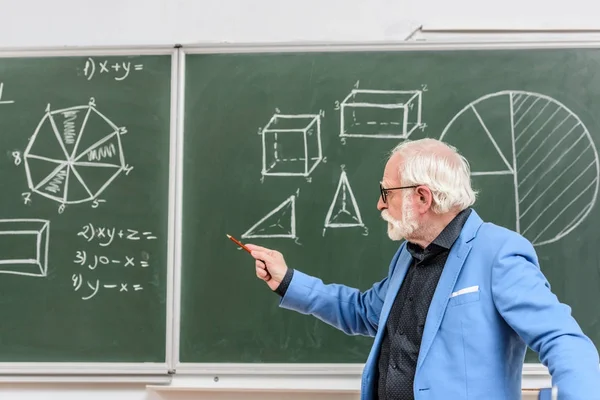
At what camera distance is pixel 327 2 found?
2.71 metres

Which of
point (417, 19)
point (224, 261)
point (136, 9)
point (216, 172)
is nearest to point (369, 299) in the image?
point (224, 261)

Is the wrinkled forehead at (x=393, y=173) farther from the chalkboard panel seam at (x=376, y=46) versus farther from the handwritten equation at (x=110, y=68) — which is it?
the handwritten equation at (x=110, y=68)

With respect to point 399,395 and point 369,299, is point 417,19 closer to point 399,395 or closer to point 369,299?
point 369,299

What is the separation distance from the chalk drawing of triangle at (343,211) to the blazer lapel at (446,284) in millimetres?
838

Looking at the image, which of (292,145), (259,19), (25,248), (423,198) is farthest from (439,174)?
(25,248)

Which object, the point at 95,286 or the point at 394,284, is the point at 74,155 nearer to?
the point at 95,286

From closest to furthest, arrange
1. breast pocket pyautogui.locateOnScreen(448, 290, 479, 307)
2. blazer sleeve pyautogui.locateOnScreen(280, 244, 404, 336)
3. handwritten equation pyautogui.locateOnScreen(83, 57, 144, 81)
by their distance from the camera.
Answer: breast pocket pyautogui.locateOnScreen(448, 290, 479, 307) → blazer sleeve pyautogui.locateOnScreen(280, 244, 404, 336) → handwritten equation pyautogui.locateOnScreen(83, 57, 144, 81)

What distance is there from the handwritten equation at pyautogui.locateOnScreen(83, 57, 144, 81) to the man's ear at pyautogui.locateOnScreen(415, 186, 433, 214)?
142 centimetres

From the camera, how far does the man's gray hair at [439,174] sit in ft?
5.70

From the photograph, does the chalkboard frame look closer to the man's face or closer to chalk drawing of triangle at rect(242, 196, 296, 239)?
chalk drawing of triangle at rect(242, 196, 296, 239)

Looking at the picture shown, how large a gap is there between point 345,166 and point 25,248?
1.36m

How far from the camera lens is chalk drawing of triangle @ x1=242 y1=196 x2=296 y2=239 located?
2.55 metres

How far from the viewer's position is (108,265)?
255cm

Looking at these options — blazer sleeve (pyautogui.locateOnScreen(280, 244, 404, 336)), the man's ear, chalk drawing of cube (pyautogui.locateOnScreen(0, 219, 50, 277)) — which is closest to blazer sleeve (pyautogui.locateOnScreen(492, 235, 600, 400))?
the man's ear
